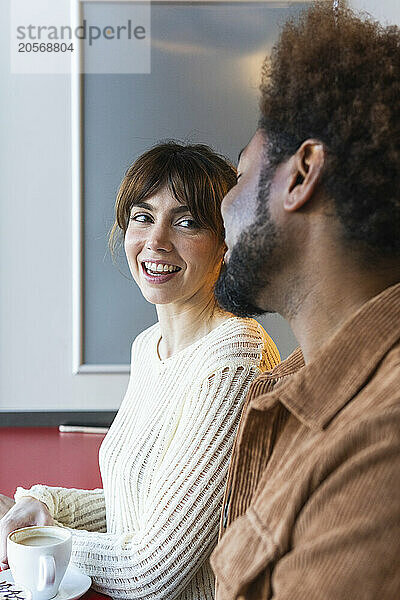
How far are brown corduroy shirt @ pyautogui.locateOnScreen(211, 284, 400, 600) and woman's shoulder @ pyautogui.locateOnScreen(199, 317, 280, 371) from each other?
341 millimetres

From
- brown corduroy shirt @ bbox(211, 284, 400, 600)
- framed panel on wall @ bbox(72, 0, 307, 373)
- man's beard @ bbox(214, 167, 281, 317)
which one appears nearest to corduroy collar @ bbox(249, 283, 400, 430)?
brown corduroy shirt @ bbox(211, 284, 400, 600)

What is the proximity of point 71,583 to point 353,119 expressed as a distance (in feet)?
2.44

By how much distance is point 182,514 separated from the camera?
103cm

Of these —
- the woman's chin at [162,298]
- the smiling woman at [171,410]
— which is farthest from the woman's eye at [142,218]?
the woman's chin at [162,298]

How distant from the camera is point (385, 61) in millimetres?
702

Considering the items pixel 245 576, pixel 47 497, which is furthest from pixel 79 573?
pixel 245 576

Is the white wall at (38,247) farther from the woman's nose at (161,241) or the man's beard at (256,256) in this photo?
the man's beard at (256,256)

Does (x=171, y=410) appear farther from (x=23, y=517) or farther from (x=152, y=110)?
(x=152, y=110)

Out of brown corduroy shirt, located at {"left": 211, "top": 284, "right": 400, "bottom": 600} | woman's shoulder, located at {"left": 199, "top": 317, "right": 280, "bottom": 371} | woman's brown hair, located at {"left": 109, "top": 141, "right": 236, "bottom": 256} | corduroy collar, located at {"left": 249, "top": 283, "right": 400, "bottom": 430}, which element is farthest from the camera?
woman's brown hair, located at {"left": 109, "top": 141, "right": 236, "bottom": 256}

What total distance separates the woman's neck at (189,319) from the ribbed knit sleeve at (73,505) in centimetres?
28

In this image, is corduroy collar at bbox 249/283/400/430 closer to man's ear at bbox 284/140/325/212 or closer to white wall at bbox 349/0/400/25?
man's ear at bbox 284/140/325/212

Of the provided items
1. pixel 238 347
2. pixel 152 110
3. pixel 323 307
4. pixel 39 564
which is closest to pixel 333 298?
pixel 323 307

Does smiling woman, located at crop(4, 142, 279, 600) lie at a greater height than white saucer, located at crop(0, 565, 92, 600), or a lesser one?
greater

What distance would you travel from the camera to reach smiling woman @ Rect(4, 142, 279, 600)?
1048 millimetres
